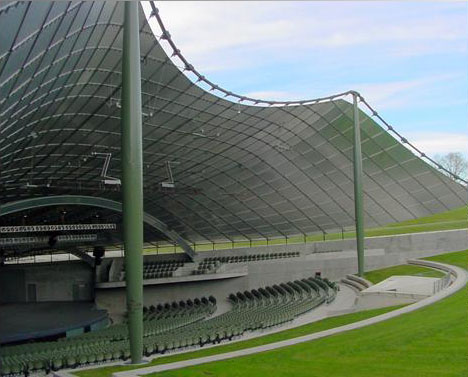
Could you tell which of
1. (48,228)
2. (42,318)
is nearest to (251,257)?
(48,228)

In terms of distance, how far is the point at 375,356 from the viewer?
15.4 meters

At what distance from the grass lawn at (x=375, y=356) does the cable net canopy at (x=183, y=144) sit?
578 inches

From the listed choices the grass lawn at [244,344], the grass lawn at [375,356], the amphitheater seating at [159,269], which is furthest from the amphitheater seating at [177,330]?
the grass lawn at [375,356]

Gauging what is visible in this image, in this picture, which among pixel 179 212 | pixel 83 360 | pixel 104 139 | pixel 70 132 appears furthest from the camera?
pixel 179 212

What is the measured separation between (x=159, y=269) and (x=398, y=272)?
24.4 meters

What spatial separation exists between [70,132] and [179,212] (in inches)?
1027

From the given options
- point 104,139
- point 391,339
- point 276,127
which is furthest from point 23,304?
point 391,339

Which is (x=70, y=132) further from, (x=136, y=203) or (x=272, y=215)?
(x=272, y=215)

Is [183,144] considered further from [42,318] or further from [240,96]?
[42,318]

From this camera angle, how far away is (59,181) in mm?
58000

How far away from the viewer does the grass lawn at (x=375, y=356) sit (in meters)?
14.0

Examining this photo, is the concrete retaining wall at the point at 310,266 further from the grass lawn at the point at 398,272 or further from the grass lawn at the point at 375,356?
the grass lawn at the point at 375,356

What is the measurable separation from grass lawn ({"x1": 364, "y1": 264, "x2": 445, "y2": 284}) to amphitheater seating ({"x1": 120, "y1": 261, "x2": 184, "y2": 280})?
19.0m

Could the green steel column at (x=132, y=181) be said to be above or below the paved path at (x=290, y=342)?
above
